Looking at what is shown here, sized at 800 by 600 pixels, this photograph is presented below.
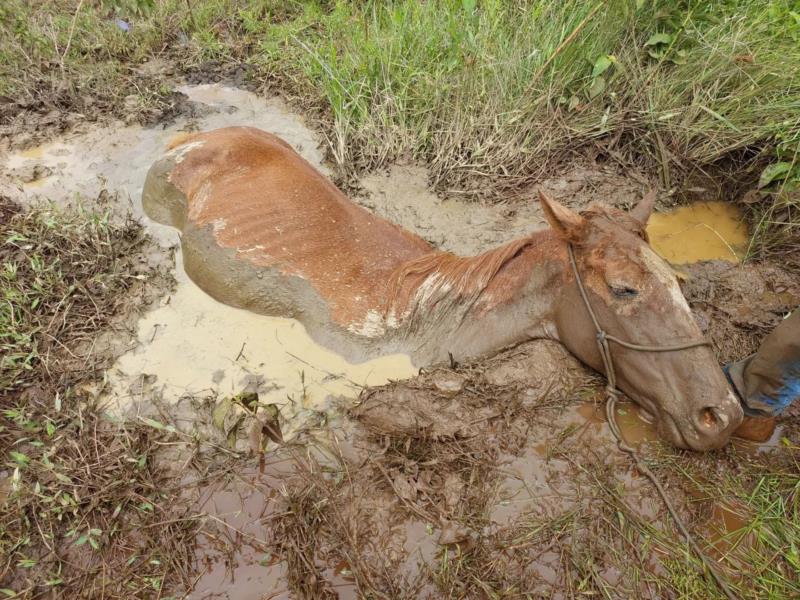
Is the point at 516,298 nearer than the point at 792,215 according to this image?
Yes

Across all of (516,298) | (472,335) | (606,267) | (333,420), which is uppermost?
(606,267)

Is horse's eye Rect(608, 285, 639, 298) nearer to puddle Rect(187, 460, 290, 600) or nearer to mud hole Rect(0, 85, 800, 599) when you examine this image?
mud hole Rect(0, 85, 800, 599)

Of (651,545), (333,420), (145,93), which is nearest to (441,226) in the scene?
(333,420)

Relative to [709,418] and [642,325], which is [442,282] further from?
[709,418]

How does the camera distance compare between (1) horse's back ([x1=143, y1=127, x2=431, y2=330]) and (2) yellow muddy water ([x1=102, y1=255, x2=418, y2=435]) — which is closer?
(2) yellow muddy water ([x1=102, y1=255, x2=418, y2=435])

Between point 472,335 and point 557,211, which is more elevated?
point 557,211

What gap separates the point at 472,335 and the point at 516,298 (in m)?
0.36

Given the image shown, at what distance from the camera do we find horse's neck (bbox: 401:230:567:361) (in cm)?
303

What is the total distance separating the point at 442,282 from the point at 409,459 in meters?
1.17

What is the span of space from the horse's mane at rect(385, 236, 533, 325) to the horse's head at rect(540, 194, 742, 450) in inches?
17.3

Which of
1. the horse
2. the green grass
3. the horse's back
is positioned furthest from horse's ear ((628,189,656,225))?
the green grass

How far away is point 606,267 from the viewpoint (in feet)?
8.80

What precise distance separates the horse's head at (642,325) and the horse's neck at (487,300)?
144mm

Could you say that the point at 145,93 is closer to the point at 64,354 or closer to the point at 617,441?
the point at 64,354
